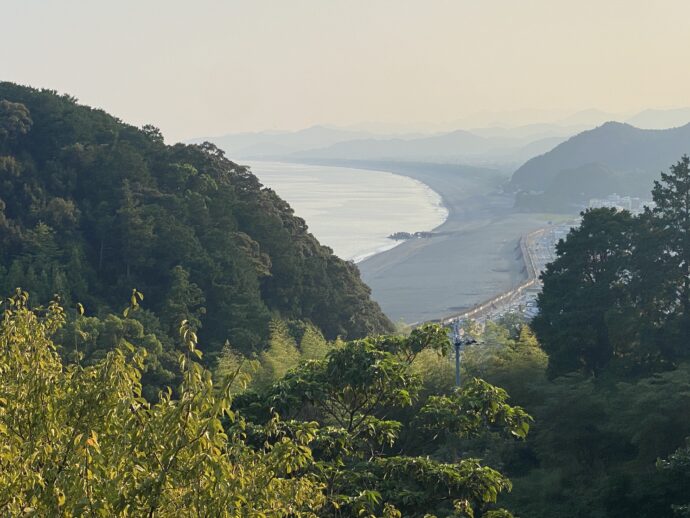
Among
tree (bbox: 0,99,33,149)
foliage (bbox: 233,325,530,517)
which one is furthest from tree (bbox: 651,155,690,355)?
tree (bbox: 0,99,33,149)

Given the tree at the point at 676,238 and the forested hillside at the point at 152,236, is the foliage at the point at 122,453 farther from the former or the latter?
the forested hillside at the point at 152,236

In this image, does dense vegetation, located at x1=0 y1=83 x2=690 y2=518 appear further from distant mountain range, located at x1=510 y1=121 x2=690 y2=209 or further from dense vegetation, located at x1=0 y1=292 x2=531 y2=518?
distant mountain range, located at x1=510 y1=121 x2=690 y2=209

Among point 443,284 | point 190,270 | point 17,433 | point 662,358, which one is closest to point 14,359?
point 17,433

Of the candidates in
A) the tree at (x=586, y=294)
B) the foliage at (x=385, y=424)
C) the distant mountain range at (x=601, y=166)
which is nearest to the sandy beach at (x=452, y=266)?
the distant mountain range at (x=601, y=166)

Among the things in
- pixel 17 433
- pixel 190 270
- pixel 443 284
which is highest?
pixel 17 433

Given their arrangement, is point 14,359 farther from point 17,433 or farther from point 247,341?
point 247,341
